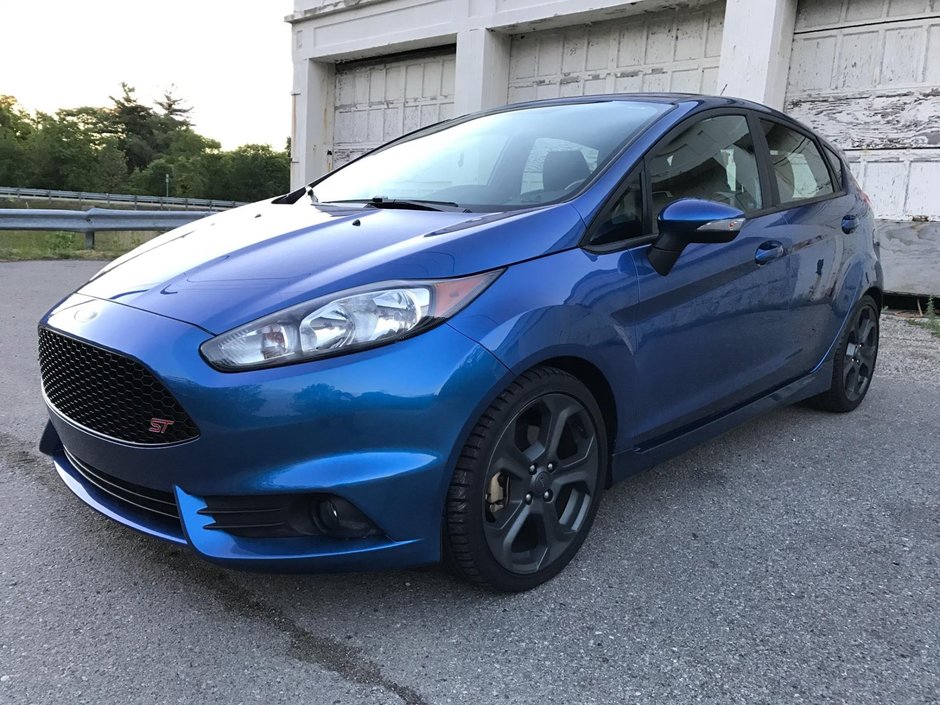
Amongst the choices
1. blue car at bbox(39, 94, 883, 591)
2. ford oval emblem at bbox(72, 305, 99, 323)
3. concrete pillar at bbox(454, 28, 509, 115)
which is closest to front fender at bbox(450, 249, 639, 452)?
blue car at bbox(39, 94, 883, 591)

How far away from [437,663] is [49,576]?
1171mm

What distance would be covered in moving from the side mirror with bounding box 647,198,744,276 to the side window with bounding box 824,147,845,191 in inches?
63.4

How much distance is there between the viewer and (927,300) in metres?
7.51

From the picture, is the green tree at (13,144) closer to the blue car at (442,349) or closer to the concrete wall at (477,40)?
the concrete wall at (477,40)

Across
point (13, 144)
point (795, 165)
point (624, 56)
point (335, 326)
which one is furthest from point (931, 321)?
point (13, 144)

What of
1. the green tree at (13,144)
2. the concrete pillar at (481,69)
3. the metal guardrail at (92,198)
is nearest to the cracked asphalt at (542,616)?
the concrete pillar at (481,69)

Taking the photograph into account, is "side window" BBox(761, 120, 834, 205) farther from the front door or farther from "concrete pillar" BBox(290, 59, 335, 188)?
"concrete pillar" BBox(290, 59, 335, 188)

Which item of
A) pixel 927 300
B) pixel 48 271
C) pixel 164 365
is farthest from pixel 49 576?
pixel 927 300

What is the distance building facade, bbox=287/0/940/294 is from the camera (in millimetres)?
7418

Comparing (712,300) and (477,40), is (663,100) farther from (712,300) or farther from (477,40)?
(477,40)

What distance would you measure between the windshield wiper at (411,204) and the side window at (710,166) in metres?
0.68

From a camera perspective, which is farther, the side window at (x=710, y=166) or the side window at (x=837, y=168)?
the side window at (x=837, y=168)

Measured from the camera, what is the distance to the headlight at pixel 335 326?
1.87m

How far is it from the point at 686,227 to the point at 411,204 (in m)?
0.93
